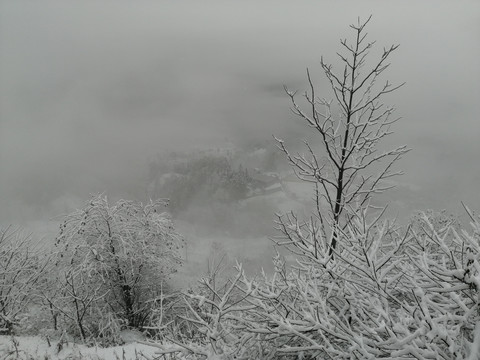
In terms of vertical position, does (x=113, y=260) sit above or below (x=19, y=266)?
above

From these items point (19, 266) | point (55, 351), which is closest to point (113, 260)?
point (19, 266)

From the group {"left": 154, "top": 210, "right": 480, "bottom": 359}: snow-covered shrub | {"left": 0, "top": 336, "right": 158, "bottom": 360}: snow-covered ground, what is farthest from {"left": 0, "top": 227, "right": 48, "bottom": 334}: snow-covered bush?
{"left": 154, "top": 210, "right": 480, "bottom": 359}: snow-covered shrub

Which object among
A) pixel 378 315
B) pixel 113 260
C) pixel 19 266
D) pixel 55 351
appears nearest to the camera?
pixel 378 315

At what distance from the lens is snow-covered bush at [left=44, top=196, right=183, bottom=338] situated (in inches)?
581

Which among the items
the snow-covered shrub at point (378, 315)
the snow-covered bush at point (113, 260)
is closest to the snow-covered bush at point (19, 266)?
the snow-covered bush at point (113, 260)

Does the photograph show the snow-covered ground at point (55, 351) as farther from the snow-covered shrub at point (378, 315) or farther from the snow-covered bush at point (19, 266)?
the snow-covered bush at point (19, 266)

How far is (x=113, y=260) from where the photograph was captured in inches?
607

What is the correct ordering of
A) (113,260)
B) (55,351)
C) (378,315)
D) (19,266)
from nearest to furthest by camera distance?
(378,315) → (55,351) → (19,266) → (113,260)

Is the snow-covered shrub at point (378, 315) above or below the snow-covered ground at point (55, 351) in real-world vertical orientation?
above

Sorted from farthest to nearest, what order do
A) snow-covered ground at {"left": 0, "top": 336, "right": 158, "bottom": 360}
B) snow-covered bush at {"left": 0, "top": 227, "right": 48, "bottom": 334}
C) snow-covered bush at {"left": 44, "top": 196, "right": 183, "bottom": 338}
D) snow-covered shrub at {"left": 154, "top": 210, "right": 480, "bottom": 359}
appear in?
snow-covered bush at {"left": 44, "top": 196, "right": 183, "bottom": 338}, snow-covered bush at {"left": 0, "top": 227, "right": 48, "bottom": 334}, snow-covered ground at {"left": 0, "top": 336, "right": 158, "bottom": 360}, snow-covered shrub at {"left": 154, "top": 210, "right": 480, "bottom": 359}

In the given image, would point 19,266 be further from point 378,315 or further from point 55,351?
point 378,315

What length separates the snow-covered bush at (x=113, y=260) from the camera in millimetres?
14758

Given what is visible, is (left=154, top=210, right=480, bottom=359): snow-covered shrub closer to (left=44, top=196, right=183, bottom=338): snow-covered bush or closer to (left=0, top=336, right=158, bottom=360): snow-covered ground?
(left=0, top=336, right=158, bottom=360): snow-covered ground

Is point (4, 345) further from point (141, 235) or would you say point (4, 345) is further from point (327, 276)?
point (141, 235)
